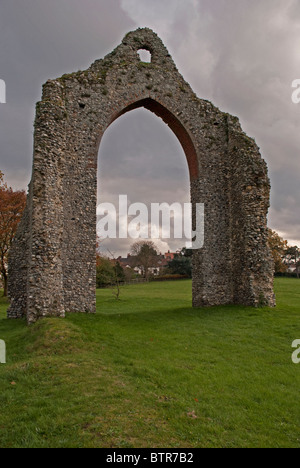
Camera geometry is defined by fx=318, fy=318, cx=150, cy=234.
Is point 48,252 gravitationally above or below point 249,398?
above

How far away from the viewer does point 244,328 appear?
10430mm

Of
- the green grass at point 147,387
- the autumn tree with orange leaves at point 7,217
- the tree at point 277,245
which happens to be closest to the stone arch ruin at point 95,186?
the green grass at point 147,387

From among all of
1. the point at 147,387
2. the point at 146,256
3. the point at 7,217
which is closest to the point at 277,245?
the point at 146,256

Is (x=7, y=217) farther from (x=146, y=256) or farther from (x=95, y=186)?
(x=146, y=256)

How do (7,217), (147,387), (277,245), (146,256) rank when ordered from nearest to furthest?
1. (147,387)
2. (7,217)
3. (277,245)
4. (146,256)

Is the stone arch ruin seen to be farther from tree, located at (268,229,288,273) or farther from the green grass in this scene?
tree, located at (268,229,288,273)

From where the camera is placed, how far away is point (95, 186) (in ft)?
42.7

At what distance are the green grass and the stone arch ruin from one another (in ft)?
8.47

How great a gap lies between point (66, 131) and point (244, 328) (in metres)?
10.00

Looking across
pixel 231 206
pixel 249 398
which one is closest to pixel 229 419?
pixel 249 398

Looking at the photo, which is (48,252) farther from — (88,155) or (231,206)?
(231,206)

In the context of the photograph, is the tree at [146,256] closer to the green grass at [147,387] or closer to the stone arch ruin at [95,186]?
the stone arch ruin at [95,186]

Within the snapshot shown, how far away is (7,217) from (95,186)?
547 inches

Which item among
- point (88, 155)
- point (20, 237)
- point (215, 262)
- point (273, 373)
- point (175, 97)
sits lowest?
point (273, 373)
